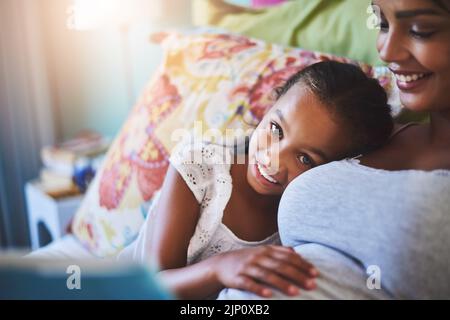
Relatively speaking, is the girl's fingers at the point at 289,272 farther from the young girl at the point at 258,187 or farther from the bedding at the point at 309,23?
the bedding at the point at 309,23

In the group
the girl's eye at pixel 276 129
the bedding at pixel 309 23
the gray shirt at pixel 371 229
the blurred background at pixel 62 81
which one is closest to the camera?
the gray shirt at pixel 371 229

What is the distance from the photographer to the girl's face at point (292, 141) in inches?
23.4

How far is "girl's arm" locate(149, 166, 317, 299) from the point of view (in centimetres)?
57

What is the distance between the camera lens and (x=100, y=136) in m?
1.36

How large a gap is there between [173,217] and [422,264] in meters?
0.30

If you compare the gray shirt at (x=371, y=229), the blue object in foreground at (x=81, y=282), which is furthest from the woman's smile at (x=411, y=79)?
the blue object in foreground at (x=81, y=282)

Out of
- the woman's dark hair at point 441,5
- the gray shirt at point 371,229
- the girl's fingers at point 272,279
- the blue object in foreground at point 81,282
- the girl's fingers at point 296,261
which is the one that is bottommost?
the blue object in foreground at point 81,282

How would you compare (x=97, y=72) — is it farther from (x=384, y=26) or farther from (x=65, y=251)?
(x=384, y=26)

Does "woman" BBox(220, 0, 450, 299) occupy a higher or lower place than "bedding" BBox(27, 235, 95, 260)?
higher

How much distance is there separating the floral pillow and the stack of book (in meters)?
0.25

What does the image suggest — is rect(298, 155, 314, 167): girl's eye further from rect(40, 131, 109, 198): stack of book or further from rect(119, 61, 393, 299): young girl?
rect(40, 131, 109, 198): stack of book

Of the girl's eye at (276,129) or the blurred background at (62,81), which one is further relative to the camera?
the blurred background at (62,81)

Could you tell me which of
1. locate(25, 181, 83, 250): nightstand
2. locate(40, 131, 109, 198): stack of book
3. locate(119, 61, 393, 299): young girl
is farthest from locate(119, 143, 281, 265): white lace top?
locate(40, 131, 109, 198): stack of book

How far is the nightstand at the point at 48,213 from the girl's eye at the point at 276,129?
537 millimetres
